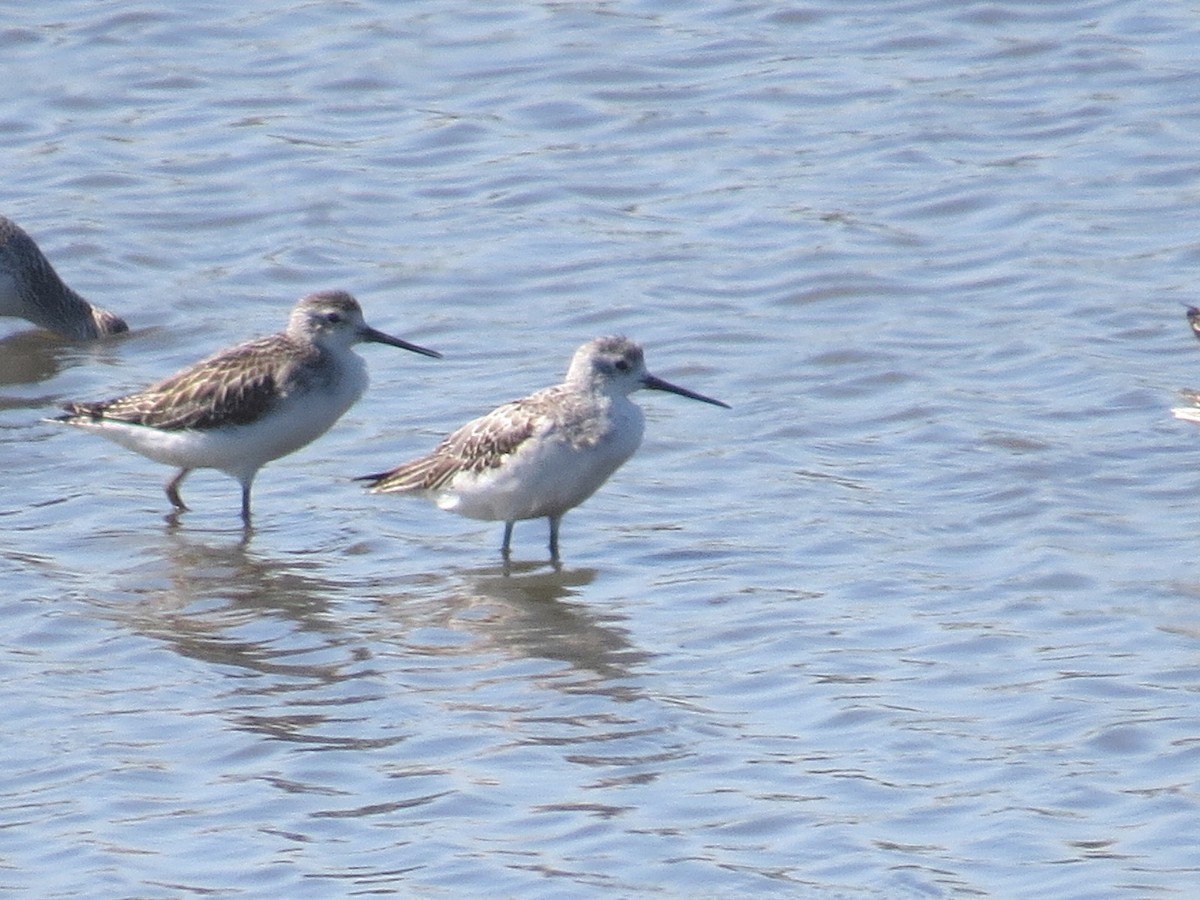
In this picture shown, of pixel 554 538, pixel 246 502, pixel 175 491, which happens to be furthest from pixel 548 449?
pixel 175 491

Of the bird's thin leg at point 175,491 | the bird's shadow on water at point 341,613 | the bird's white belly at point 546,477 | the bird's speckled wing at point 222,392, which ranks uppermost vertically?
the bird's speckled wing at point 222,392

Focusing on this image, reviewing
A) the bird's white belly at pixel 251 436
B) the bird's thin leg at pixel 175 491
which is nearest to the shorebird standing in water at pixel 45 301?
the bird's thin leg at pixel 175 491

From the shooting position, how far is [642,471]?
1182 centimetres

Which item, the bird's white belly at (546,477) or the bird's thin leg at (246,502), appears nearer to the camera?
the bird's white belly at (546,477)

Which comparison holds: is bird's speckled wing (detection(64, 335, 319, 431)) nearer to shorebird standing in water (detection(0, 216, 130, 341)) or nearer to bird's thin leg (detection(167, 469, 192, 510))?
bird's thin leg (detection(167, 469, 192, 510))

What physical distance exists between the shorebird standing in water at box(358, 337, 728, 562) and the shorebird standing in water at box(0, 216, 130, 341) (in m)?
4.37

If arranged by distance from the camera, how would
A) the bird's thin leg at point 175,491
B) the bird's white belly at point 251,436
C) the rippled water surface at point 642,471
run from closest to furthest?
the rippled water surface at point 642,471 < the bird's white belly at point 251,436 < the bird's thin leg at point 175,491

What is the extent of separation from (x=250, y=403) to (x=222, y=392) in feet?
0.59

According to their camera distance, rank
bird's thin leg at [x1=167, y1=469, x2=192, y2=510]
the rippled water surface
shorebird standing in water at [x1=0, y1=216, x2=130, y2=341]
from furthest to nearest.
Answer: shorebird standing in water at [x1=0, y1=216, x2=130, y2=341], bird's thin leg at [x1=167, y1=469, x2=192, y2=510], the rippled water surface

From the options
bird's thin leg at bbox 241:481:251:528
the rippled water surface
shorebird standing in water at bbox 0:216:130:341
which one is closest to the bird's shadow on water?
the rippled water surface

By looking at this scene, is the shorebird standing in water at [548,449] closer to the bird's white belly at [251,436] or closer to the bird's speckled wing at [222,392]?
the bird's white belly at [251,436]

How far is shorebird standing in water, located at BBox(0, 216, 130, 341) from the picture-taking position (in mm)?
14531

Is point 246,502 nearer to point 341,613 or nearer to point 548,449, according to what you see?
point 341,613

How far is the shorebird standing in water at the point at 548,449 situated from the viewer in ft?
33.8
